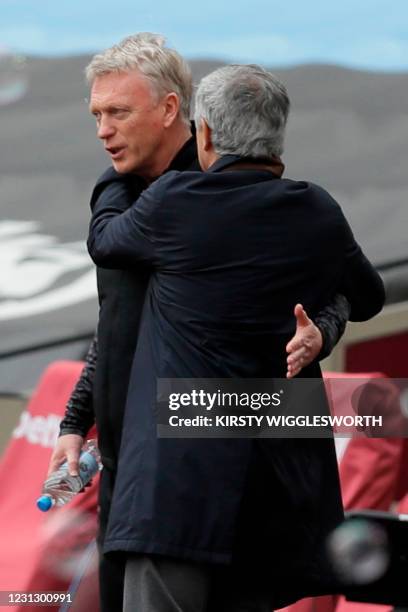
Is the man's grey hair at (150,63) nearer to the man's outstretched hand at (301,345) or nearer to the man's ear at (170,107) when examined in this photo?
the man's ear at (170,107)

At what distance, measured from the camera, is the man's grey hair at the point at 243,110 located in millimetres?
2381

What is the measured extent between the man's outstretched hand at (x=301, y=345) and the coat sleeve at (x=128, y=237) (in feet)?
0.87

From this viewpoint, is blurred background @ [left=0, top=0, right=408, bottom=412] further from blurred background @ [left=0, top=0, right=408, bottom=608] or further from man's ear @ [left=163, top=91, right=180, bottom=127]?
man's ear @ [left=163, top=91, right=180, bottom=127]

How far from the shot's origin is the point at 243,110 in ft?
7.80

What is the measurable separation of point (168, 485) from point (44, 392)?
1.68 meters

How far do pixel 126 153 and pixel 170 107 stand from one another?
0.37 feet

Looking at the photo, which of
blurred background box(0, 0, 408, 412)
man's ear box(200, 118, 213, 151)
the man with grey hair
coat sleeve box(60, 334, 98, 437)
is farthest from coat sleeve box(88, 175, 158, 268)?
blurred background box(0, 0, 408, 412)

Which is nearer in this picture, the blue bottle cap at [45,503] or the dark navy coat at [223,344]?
the dark navy coat at [223,344]

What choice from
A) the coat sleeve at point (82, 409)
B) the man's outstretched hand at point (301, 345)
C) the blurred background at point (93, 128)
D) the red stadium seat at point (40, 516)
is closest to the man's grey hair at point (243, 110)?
the man's outstretched hand at point (301, 345)

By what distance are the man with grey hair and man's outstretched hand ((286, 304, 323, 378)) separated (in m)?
0.06

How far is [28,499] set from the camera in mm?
3916

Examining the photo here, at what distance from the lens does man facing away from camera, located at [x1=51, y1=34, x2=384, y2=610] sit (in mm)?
2559

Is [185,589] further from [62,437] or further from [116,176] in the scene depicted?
[116,176]

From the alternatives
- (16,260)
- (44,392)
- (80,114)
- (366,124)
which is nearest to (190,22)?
(80,114)
